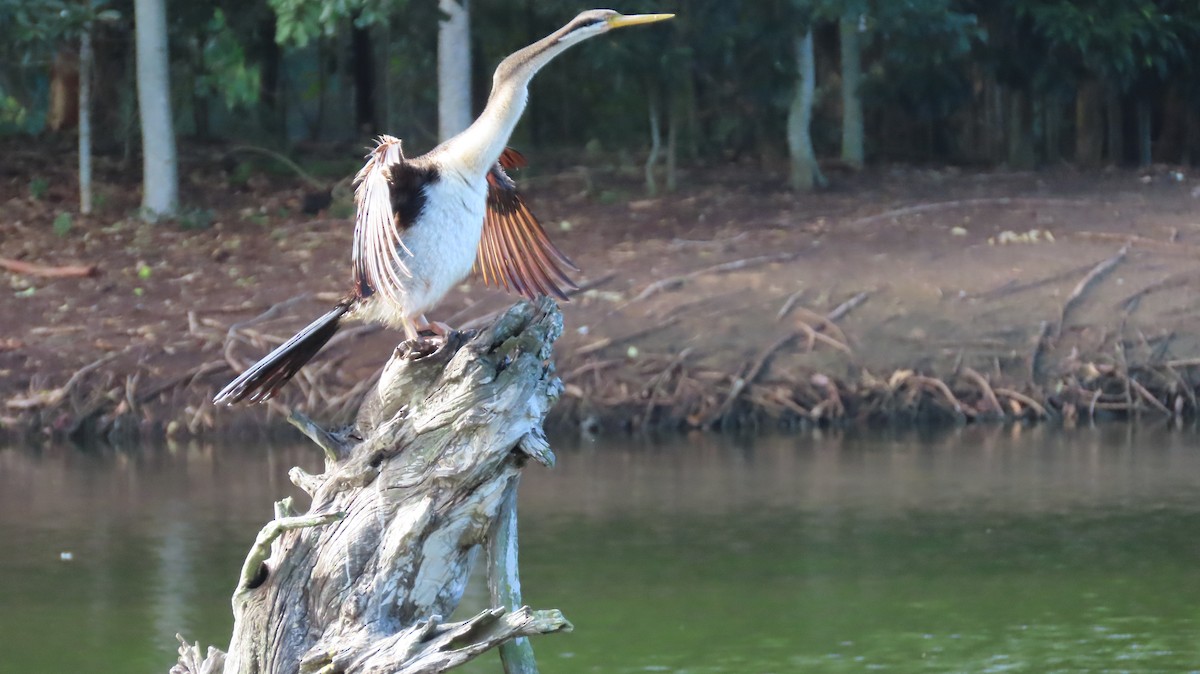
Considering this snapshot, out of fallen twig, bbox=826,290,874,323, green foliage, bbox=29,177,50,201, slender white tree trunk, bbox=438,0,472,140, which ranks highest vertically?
slender white tree trunk, bbox=438,0,472,140

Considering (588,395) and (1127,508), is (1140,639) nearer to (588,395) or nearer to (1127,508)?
(1127,508)

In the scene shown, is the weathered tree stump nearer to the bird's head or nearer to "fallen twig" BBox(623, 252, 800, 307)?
the bird's head

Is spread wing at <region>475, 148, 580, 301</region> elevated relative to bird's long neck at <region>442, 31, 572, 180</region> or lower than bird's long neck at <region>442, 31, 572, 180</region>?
lower

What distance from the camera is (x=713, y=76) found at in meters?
17.6

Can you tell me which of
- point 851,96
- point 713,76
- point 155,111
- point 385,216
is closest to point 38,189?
point 155,111

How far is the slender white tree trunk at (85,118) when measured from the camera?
50.0 ft

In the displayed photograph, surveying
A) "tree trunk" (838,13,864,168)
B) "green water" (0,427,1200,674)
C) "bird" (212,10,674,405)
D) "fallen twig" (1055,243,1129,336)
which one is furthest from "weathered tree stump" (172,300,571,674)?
"tree trunk" (838,13,864,168)

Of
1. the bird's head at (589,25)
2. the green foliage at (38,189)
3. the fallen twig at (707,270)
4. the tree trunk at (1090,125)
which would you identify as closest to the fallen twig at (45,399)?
the green foliage at (38,189)

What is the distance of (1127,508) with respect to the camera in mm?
9516

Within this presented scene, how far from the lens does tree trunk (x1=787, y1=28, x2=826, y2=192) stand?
53.5 feet

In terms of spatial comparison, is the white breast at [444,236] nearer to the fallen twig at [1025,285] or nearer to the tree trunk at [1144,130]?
the fallen twig at [1025,285]

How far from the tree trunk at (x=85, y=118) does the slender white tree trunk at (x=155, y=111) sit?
18.7 inches

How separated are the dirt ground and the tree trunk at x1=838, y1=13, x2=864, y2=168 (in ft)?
8.13

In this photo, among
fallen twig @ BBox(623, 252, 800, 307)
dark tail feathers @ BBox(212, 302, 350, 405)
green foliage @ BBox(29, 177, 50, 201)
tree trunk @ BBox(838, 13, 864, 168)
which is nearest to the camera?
dark tail feathers @ BBox(212, 302, 350, 405)
